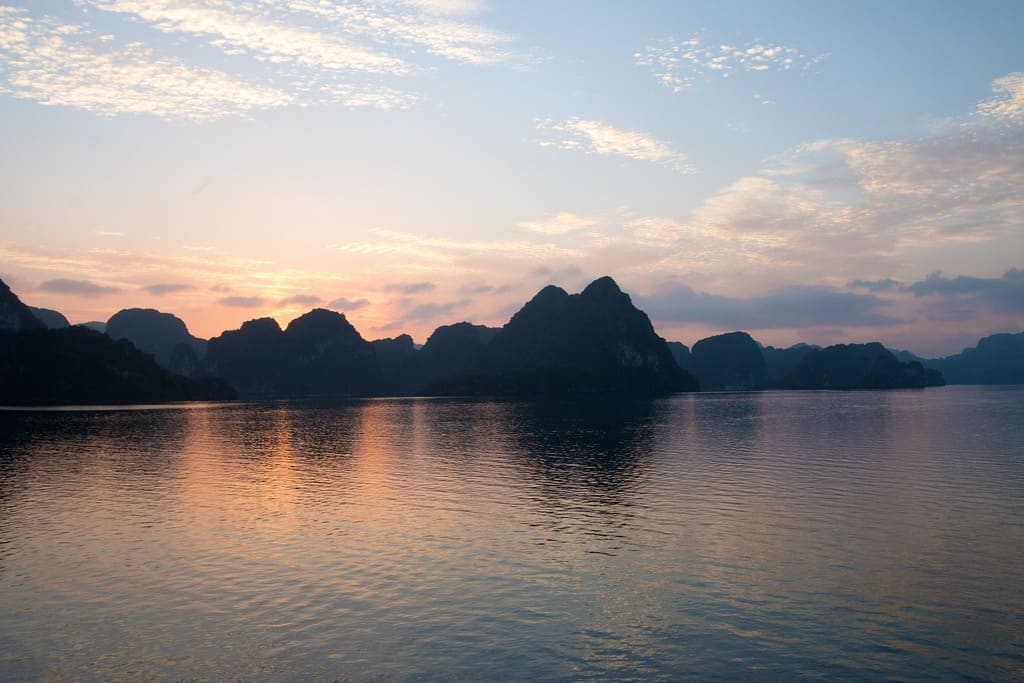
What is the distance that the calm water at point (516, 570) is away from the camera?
2539 centimetres

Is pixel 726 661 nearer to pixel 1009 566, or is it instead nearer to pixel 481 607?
pixel 481 607

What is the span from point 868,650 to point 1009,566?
17296 mm

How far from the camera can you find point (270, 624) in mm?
28812

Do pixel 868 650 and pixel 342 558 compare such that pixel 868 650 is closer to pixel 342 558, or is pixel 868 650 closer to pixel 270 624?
pixel 270 624

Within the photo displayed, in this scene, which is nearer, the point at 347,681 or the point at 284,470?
the point at 347,681

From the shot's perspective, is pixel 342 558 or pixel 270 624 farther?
pixel 342 558

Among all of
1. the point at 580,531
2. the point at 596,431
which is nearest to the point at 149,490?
the point at 580,531

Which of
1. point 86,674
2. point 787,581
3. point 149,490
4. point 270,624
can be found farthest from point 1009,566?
point 149,490

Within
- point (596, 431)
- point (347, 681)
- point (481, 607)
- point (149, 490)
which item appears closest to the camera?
point (347, 681)

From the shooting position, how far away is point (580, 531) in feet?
153

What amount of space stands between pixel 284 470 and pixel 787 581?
62.6 m

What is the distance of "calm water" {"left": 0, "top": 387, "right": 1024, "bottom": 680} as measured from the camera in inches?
1000

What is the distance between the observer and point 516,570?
3694 cm

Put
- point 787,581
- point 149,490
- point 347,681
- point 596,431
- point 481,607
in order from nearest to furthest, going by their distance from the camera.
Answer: point 347,681 < point 481,607 < point 787,581 < point 149,490 < point 596,431
